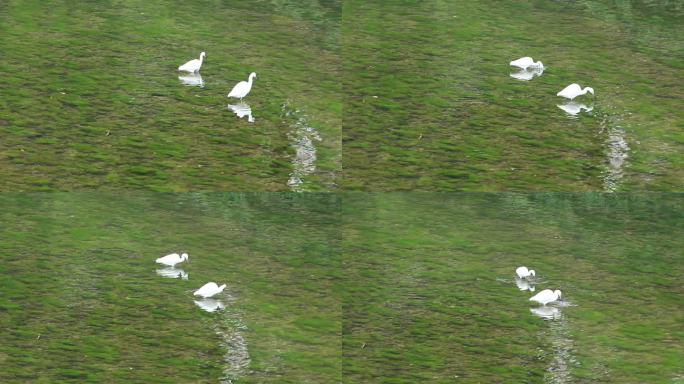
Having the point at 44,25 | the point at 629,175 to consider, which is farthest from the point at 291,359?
the point at 44,25

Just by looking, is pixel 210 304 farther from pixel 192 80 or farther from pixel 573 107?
pixel 573 107

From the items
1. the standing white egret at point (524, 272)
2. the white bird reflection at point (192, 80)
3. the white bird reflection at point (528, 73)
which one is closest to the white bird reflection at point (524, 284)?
the standing white egret at point (524, 272)

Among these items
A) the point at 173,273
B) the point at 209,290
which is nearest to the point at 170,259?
the point at 173,273

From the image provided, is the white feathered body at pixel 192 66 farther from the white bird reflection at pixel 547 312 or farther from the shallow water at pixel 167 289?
the white bird reflection at pixel 547 312

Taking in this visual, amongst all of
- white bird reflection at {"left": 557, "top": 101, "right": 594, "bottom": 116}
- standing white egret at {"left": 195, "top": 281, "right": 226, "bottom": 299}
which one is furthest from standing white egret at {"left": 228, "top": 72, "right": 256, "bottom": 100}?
white bird reflection at {"left": 557, "top": 101, "right": 594, "bottom": 116}

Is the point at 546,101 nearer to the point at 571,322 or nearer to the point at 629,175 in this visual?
the point at 629,175

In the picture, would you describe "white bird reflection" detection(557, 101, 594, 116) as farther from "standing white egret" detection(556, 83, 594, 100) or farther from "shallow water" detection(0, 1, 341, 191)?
"shallow water" detection(0, 1, 341, 191)
